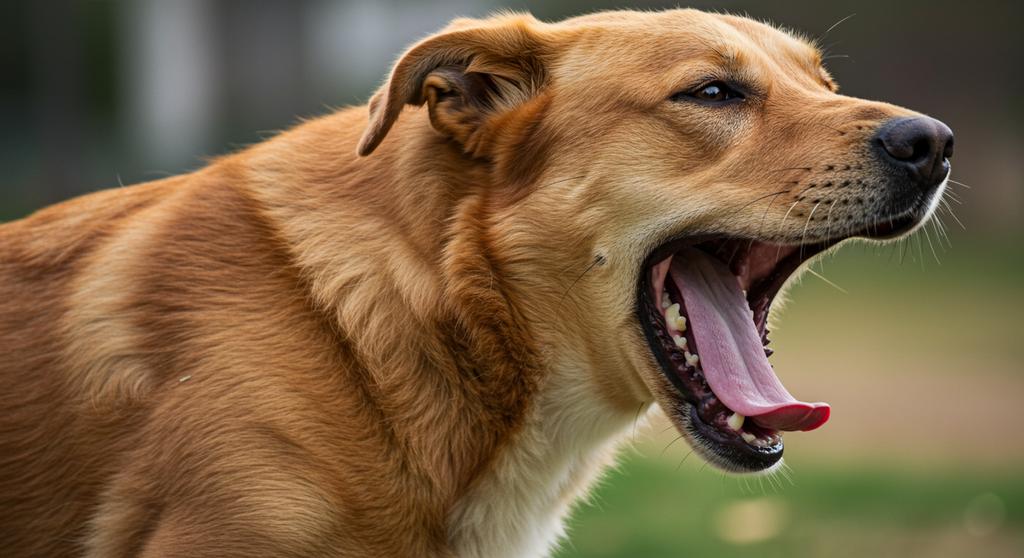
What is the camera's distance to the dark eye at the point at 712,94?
3.32 metres

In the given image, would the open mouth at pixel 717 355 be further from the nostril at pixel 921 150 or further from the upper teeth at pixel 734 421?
the nostril at pixel 921 150

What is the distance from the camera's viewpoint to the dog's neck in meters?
3.15

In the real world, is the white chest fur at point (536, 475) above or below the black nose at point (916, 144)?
below

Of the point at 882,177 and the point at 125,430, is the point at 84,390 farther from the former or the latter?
the point at 882,177

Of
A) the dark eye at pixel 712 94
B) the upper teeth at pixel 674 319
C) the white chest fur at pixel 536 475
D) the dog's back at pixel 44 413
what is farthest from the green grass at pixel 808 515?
the dog's back at pixel 44 413

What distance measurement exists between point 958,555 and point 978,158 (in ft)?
35.7

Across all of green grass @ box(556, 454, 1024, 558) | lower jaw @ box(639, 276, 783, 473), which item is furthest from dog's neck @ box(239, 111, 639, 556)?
green grass @ box(556, 454, 1024, 558)

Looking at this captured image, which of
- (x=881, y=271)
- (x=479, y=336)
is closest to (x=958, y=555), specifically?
(x=479, y=336)

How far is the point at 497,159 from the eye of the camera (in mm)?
3332

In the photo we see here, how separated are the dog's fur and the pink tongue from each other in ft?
0.67

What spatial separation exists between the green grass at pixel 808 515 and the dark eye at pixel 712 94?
223 cm

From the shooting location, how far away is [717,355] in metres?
3.37

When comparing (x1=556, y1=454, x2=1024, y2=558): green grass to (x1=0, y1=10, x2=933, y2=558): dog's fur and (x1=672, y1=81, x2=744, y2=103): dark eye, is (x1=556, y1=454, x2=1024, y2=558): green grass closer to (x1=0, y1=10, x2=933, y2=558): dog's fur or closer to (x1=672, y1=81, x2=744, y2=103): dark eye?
(x1=0, y1=10, x2=933, y2=558): dog's fur

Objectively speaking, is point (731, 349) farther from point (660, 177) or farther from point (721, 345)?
point (660, 177)
